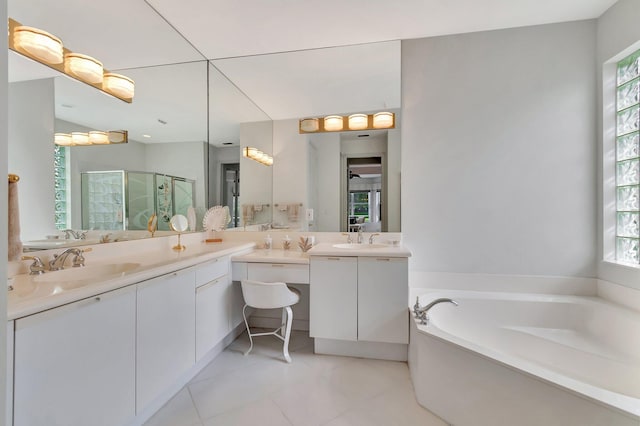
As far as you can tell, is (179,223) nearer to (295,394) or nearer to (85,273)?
(85,273)

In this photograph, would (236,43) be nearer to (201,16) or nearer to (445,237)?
(201,16)

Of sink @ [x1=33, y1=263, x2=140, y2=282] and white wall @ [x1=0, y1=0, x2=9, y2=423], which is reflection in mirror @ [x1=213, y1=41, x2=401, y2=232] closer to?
sink @ [x1=33, y1=263, x2=140, y2=282]

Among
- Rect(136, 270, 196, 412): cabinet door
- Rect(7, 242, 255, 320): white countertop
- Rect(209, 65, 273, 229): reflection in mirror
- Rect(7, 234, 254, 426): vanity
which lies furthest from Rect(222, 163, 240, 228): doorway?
Rect(136, 270, 196, 412): cabinet door

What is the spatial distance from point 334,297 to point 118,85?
204cm

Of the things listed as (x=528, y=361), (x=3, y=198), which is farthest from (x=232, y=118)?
(x=528, y=361)

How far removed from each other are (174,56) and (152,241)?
1518 mm

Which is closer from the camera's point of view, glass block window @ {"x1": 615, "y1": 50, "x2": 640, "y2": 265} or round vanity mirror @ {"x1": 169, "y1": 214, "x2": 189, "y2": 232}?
glass block window @ {"x1": 615, "y1": 50, "x2": 640, "y2": 265}

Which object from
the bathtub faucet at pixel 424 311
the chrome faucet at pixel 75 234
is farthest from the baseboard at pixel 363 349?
the chrome faucet at pixel 75 234

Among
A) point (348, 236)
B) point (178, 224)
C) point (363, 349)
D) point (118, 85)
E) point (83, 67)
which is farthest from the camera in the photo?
point (348, 236)

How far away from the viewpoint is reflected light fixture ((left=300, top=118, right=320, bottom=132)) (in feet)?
8.61

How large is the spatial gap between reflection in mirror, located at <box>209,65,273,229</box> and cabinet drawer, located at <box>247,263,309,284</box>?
0.67 meters

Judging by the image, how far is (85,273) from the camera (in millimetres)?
1449

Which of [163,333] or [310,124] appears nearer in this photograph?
[163,333]

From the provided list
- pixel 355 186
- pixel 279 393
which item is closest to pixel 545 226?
pixel 355 186
